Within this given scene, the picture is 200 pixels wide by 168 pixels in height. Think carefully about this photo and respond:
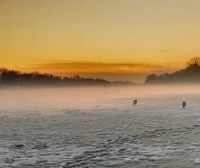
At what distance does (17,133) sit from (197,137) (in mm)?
15890

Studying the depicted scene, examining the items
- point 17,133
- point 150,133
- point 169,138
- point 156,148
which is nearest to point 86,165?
point 156,148

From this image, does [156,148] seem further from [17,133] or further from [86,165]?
[17,133]

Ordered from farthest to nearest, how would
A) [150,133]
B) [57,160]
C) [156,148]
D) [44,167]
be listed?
[150,133]
[156,148]
[57,160]
[44,167]

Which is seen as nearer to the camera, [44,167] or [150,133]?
[44,167]

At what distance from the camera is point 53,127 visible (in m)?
44.0

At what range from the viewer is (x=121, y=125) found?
44.2m

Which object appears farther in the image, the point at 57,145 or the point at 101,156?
the point at 57,145

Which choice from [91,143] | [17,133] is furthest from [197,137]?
[17,133]

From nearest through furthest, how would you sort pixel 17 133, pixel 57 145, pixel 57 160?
pixel 57 160 < pixel 57 145 < pixel 17 133

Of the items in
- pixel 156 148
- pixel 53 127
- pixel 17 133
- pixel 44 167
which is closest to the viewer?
pixel 44 167

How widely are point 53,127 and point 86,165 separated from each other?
→ 70.7 ft

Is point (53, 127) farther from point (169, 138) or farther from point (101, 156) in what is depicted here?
point (101, 156)

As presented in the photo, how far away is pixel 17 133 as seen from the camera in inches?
1502

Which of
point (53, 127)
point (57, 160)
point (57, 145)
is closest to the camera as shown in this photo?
point (57, 160)
